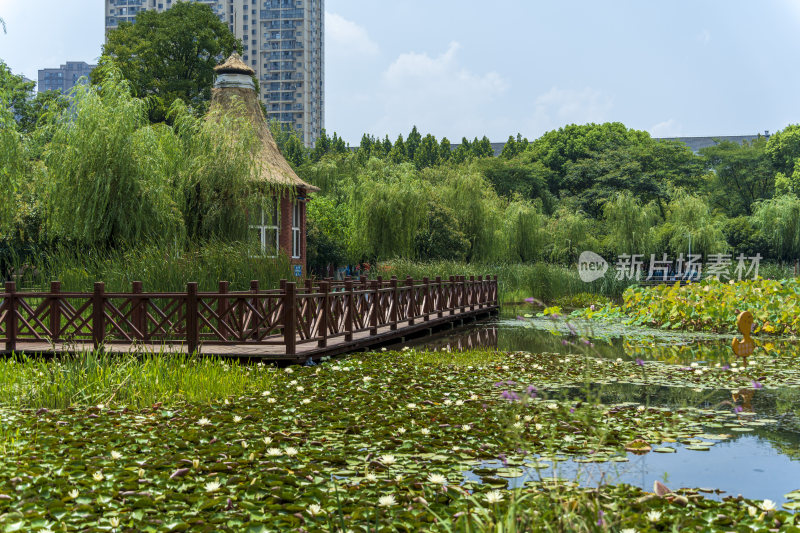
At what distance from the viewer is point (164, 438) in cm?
591

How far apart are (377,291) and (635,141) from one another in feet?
159

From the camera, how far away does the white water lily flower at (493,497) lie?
3.82 meters

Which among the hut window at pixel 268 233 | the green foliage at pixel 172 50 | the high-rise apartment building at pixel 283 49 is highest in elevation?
the high-rise apartment building at pixel 283 49

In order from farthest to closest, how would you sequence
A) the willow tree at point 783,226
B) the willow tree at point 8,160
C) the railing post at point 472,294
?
the willow tree at point 783,226
the railing post at point 472,294
the willow tree at point 8,160

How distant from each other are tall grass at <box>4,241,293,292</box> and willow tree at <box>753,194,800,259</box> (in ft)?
116

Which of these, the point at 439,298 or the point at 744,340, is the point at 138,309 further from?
the point at 439,298

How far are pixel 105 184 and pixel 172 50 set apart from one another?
21.7 metres

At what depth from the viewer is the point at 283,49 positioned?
105625 millimetres

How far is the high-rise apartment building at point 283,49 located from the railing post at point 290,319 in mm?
95722

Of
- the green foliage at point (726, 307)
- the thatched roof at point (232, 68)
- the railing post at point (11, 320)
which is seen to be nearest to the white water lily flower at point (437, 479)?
the railing post at point (11, 320)

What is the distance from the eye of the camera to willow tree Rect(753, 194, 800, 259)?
41062 millimetres

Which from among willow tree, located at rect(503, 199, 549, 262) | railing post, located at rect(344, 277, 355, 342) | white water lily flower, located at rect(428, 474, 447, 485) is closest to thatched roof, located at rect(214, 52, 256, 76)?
railing post, located at rect(344, 277, 355, 342)

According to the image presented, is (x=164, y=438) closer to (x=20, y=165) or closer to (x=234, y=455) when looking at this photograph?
(x=234, y=455)

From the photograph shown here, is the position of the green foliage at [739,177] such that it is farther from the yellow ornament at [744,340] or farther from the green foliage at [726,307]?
the yellow ornament at [744,340]
